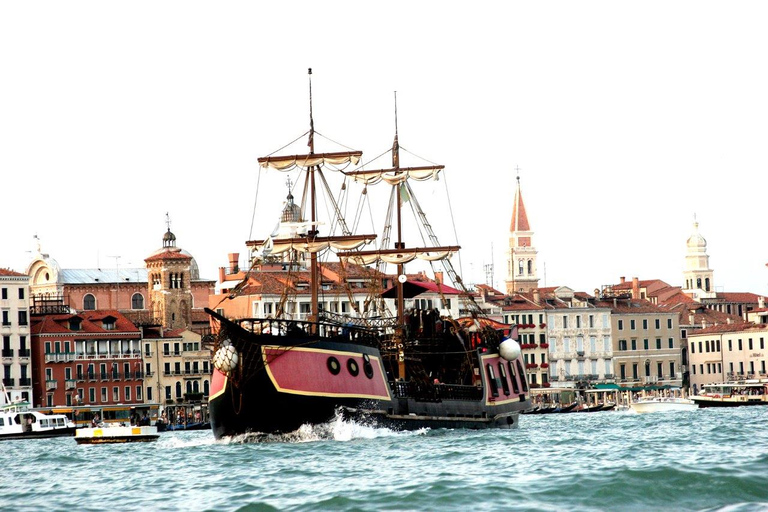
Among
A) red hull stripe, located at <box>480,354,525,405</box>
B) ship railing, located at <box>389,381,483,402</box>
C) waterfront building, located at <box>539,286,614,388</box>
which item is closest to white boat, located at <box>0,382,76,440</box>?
red hull stripe, located at <box>480,354,525,405</box>

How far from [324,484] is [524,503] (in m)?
5.93

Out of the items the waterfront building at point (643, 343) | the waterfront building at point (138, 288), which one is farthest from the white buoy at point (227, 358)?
the waterfront building at point (643, 343)

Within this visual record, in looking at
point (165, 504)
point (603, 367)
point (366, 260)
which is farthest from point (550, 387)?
point (165, 504)

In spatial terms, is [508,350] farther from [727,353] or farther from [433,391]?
[727,353]

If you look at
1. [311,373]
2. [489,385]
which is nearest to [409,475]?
[311,373]

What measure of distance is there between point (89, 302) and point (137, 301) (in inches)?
175

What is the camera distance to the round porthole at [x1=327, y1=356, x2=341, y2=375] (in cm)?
5022

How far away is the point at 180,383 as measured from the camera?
117812 mm

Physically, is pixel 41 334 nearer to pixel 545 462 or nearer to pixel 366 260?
pixel 366 260

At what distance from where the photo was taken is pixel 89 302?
144m

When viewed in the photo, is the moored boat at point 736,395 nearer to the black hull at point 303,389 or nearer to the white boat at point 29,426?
the white boat at point 29,426

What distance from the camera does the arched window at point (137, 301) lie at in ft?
477

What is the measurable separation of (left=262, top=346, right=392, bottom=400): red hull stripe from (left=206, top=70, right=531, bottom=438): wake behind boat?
1.3 inches

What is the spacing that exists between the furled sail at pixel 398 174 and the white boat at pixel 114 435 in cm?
1429
